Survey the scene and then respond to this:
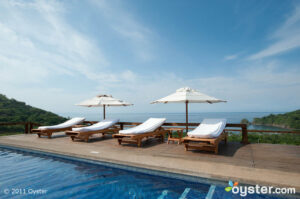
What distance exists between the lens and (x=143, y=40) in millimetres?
10266

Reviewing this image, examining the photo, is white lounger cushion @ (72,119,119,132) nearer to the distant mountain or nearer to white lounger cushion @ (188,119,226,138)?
white lounger cushion @ (188,119,226,138)

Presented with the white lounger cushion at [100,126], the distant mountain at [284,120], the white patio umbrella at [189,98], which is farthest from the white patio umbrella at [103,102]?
the distant mountain at [284,120]

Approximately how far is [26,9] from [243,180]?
986 centimetres

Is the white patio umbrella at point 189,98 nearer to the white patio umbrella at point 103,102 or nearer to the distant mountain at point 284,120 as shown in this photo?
the white patio umbrella at point 103,102

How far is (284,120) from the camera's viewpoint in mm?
30875

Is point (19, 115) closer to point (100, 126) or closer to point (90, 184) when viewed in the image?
point (100, 126)

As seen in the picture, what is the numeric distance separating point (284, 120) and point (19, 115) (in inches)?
1651

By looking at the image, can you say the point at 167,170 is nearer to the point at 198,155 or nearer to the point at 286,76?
the point at 198,155

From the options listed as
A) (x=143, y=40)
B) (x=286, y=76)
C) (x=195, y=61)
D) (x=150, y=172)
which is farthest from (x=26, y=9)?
(x=286, y=76)

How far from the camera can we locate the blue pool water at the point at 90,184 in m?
3.07

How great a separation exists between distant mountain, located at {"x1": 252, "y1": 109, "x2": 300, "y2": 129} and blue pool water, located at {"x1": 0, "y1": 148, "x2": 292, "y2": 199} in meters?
27.6

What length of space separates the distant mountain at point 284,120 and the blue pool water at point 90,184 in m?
27.6

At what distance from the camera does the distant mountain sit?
87.6ft

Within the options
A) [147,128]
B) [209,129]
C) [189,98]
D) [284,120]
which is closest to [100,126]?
[147,128]
